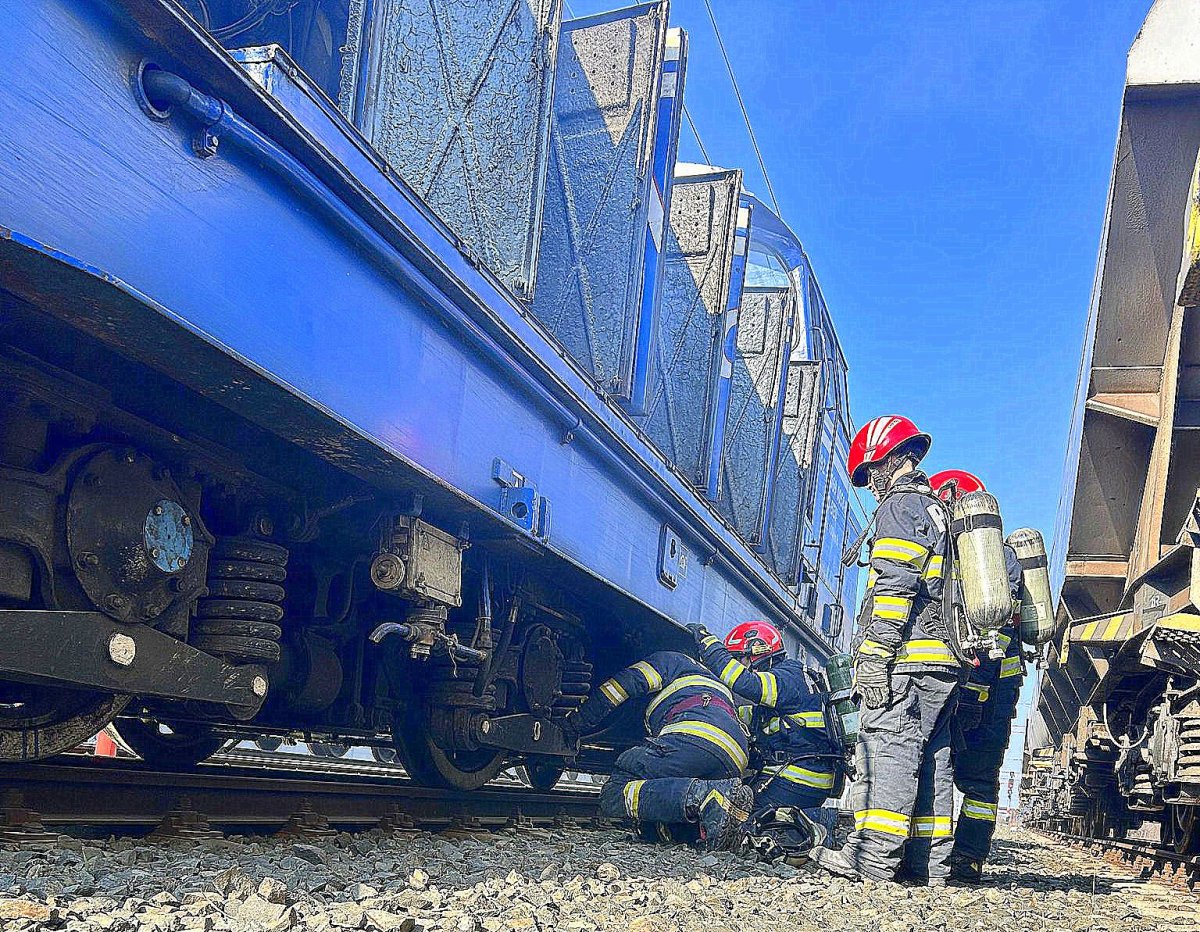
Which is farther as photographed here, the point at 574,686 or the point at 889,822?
the point at 574,686

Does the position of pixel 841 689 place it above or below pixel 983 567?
below

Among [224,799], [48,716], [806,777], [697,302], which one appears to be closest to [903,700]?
[806,777]

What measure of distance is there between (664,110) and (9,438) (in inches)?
183

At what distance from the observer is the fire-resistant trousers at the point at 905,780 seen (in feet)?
13.6

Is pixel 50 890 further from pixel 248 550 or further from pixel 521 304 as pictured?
pixel 521 304

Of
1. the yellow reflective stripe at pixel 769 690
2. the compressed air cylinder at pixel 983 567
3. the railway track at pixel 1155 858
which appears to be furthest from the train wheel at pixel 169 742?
the railway track at pixel 1155 858

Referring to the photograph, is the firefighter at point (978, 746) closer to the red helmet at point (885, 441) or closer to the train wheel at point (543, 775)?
the red helmet at point (885, 441)

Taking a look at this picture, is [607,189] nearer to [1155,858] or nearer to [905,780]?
[905,780]

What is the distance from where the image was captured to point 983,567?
404 centimetres

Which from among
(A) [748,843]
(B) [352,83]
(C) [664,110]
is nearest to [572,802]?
(A) [748,843]

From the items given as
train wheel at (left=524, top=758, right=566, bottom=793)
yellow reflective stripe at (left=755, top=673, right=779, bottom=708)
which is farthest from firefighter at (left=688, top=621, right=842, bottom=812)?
train wheel at (left=524, top=758, right=566, bottom=793)

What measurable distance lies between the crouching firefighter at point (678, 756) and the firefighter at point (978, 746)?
995 millimetres

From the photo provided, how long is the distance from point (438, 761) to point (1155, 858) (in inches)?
174

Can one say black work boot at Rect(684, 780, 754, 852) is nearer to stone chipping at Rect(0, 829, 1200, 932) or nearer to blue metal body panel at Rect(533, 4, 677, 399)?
stone chipping at Rect(0, 829, 1200, 932)
